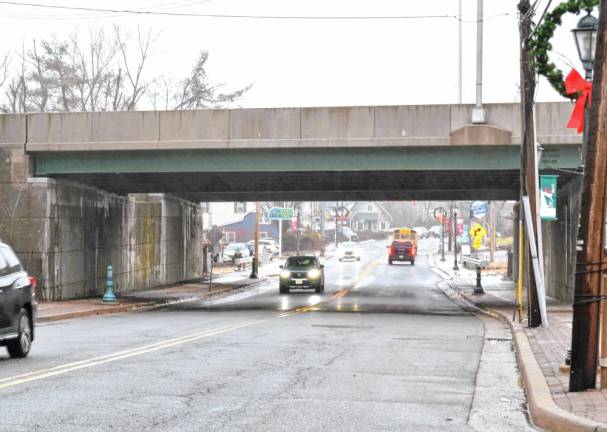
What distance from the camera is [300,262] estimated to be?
42594mm

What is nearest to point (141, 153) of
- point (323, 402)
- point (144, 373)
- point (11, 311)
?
point (11, 311)

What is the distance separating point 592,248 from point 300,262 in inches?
1290

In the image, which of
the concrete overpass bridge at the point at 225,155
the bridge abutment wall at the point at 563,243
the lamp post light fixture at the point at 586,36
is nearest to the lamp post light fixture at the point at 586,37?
the lamp post light fixture at the point at 586,36

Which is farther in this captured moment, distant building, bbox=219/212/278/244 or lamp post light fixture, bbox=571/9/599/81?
distant building, bbox=219/212/278/244

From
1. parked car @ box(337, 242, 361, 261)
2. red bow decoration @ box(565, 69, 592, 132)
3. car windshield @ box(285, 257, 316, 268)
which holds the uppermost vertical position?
red bow decoration @ box(565, 69, 592, 132)

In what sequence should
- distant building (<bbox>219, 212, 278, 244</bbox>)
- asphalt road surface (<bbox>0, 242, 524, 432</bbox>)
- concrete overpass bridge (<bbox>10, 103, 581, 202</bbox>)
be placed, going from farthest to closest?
distant building (<bbox>219, 212, 278, 244</bbox>)
concrete overpass bridge (<bbox>10, 103, 581, 202</bbox>)
asphalt road surface (<bbox>0, 242, 524, 432</bbox>)

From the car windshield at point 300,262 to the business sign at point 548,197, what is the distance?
19460 millimetres

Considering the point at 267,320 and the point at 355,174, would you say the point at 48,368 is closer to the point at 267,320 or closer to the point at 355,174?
the point at 267,320

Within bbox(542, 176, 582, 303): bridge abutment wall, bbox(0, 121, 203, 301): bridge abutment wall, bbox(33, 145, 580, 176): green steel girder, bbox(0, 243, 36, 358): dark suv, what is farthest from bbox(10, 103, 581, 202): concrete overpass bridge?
bbox(0, 243, 36, 358): dark suv

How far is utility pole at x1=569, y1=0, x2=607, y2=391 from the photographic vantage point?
9859 mm

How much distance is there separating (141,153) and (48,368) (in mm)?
20092

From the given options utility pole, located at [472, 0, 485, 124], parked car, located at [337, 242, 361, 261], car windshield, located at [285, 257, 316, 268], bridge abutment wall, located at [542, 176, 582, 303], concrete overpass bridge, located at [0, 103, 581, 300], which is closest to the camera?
utility pole, located at [472, 0, 485, 124]

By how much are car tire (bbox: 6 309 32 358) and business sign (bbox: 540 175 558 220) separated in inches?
512

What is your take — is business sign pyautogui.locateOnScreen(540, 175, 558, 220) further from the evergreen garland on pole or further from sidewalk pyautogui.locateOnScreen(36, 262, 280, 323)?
sidewalk pyautogui.locateOnScreen(36, 262, 280, 323)
